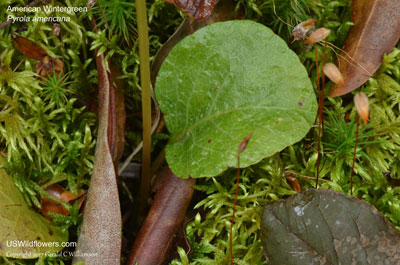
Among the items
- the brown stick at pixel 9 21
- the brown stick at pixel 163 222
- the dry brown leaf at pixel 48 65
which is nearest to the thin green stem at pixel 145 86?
the brown stick at pixel 163 222

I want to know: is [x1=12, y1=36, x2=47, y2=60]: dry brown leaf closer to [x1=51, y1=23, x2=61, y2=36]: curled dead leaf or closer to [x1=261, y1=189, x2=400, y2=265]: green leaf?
[x1=51, y1=23, x2=61, y2=36]: curled dead leaf

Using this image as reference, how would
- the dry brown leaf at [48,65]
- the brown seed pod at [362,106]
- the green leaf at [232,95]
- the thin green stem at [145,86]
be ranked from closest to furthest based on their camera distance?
1. the brown seed pod at [362,106]
2. the thin green stem at [145,86]
3. the green leaf at [232,95]
4. the dry brown leaf at [48,65]

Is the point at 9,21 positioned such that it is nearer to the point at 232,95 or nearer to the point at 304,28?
the point at 232,95

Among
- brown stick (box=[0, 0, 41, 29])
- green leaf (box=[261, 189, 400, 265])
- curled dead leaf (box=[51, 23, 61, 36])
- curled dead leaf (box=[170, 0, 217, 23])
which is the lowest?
green leaf (box=[261, 189, 400, 265])

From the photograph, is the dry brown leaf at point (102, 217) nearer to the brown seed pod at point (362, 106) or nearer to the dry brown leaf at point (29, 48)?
the dry brown leaf at point (29, 48)

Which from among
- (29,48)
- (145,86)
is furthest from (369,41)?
(29,48)

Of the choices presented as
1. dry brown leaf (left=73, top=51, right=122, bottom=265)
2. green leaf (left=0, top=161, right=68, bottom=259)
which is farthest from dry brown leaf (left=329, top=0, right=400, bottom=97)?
green leaf (left=0, top=161, right=68, bottom=259)

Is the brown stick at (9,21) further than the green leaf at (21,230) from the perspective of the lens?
Yes
